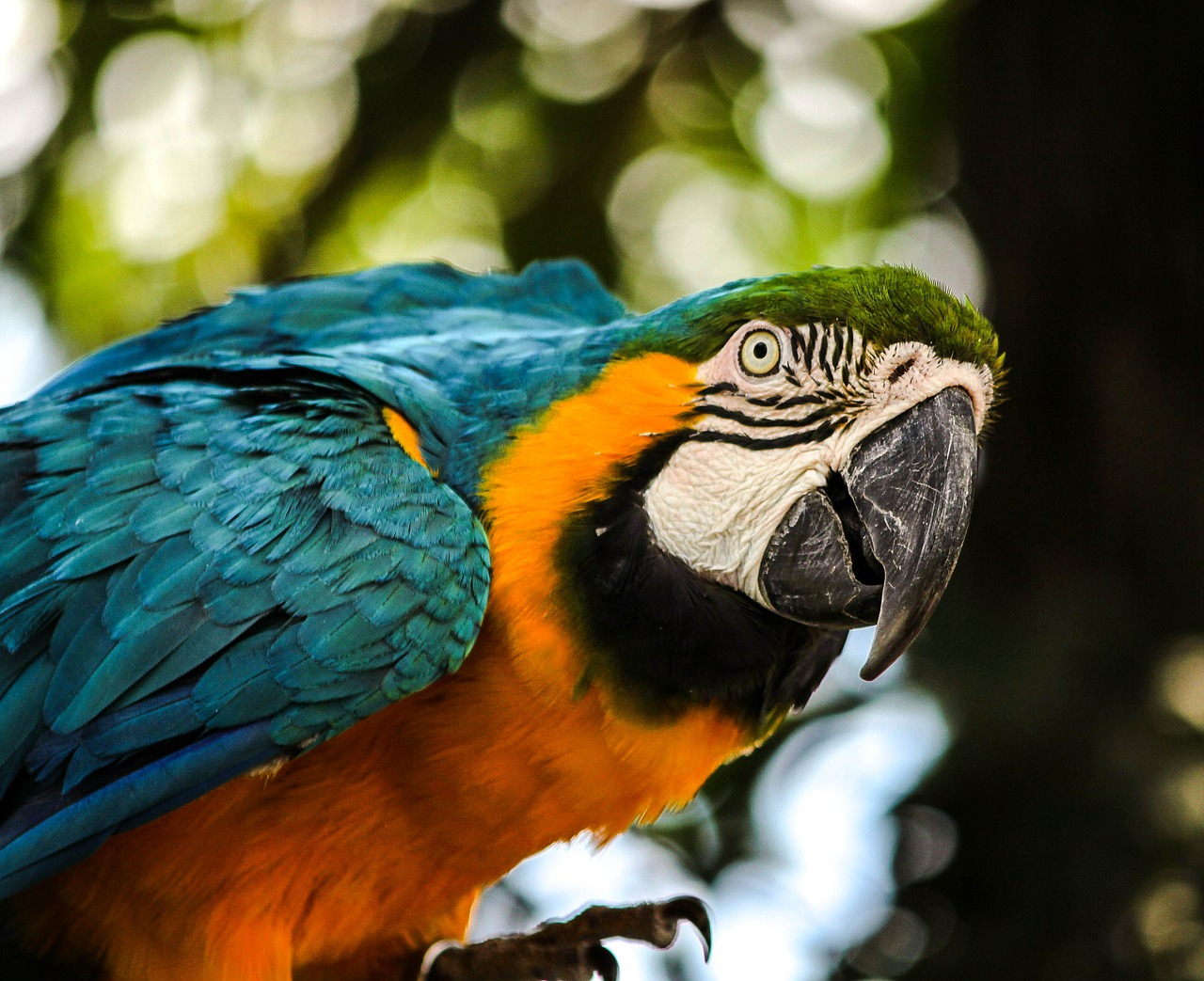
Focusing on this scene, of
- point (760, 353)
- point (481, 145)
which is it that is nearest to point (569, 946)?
point (760, 353)

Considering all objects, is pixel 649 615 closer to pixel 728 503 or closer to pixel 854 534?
pixel 728 503

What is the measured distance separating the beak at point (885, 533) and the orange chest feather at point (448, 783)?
297mm

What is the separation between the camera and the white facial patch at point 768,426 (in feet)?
6.79

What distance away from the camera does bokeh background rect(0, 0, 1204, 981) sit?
307 centimetres

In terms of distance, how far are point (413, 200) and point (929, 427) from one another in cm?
245

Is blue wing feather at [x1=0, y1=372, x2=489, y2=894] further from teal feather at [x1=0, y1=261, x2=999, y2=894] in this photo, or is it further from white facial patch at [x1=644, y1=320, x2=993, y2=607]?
white facial patch at [x1=644, y1=320, x2=993, y2=607]

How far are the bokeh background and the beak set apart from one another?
2.37ft

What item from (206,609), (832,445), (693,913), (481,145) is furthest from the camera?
(481,145)

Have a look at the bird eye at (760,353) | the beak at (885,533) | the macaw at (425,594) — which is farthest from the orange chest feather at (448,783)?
the beak at (885,533)

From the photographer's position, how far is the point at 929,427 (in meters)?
2.05

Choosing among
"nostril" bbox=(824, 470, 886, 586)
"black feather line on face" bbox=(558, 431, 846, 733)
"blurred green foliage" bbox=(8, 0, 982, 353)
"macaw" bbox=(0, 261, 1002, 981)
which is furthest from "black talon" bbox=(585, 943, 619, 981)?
"blurred green foliage" bbox=(8, 0, 982, 353)

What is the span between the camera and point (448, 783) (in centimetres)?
214

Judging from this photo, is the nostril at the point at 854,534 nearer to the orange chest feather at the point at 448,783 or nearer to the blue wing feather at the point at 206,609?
the orange chest feather at the point at 448,783

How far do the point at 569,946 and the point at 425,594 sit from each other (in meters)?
1.00
